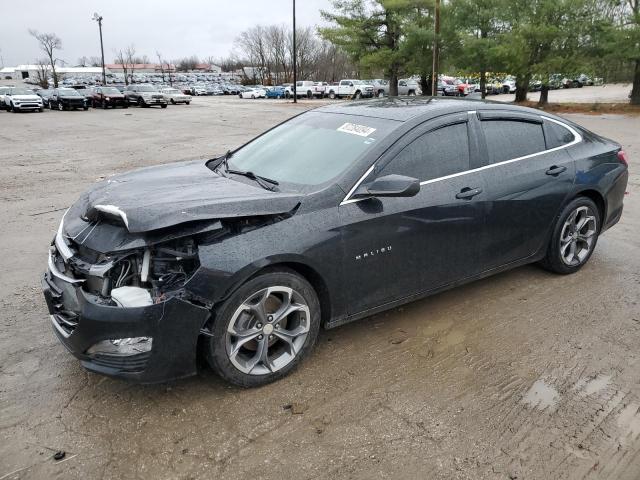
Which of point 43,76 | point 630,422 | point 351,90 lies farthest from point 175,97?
point 43,76

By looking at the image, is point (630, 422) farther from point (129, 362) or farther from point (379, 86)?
point (379, 86)

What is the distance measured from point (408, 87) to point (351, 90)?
5.08 m

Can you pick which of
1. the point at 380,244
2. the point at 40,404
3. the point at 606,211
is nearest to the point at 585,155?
the point at 606,211

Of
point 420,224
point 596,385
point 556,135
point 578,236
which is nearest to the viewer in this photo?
point 596,385

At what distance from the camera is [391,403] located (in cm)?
292

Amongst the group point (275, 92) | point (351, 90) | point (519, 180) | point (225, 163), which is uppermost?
point (275, 92)

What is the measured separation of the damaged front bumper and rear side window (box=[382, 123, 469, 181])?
5.21 feet

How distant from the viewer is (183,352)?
275 cm

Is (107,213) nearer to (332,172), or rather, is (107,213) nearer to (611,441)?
(332,172)

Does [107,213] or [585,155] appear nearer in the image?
[107,213]

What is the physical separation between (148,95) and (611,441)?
37.7 metres

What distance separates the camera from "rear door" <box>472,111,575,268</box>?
392cm

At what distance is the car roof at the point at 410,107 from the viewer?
3748 millimetres

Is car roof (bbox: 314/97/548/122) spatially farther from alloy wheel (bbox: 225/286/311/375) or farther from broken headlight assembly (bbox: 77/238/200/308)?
broken headlight assembly (bbox: 77/238/200/308)
